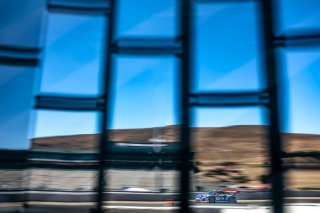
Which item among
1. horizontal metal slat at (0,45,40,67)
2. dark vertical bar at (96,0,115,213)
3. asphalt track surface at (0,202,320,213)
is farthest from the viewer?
horizontal metal slat at (0,45,40,67)

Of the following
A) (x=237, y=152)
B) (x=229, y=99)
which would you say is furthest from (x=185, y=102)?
(x=237, y=152)

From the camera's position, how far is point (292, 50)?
1.96 m

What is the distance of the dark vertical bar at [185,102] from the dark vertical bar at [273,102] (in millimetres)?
416

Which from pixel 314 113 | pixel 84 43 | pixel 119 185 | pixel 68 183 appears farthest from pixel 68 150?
pixel 314 113

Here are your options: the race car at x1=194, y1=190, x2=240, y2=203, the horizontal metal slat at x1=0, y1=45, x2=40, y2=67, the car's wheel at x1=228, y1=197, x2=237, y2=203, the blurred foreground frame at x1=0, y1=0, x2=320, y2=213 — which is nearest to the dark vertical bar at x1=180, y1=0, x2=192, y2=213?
the blurred foreground frame at x1=0, y1=0, x2=320, y2=213

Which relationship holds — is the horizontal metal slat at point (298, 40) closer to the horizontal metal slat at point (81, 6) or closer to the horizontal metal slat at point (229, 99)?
the horizontal metal slat at point (229, 99)

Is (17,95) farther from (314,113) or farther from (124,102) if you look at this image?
(314,113)

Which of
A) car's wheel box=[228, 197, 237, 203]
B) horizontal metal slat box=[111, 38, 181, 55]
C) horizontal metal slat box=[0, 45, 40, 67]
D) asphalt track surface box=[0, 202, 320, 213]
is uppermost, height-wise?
horizontal metal slat box=[111, 38, 181, 55]

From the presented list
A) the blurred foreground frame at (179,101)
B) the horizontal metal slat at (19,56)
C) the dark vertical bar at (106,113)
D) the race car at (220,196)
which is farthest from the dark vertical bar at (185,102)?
the horizontal metal slat at (19,56)

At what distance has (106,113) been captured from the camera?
1.99 meters

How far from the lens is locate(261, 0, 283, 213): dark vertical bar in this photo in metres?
1.83

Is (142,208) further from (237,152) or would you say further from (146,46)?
(146,46)

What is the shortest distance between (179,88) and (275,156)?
0.62 m

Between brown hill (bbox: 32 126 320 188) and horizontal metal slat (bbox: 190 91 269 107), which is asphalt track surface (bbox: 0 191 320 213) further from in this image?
horizontal metal slat (bbox: 190 91 269 107)
